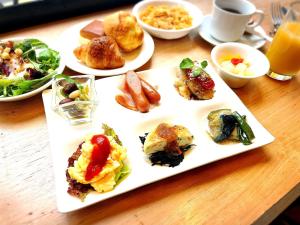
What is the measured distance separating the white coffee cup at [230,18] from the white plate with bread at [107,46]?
1.39ft

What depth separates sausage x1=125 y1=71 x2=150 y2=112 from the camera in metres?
1.22

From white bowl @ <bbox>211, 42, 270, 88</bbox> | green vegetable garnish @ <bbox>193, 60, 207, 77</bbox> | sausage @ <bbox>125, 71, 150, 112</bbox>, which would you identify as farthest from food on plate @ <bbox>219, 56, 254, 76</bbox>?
sausage @ <bbox>125, 71, 150, 112</bbox>

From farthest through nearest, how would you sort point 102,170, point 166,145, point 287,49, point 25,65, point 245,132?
1. point 287,49
2. point 25,65
3. point 245,132
4. point 166,145
5. point 102,170

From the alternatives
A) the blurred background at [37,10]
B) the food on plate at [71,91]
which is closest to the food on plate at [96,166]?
the food on plate at [71,91]

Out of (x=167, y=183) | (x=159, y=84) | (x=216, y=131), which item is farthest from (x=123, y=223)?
(x=159, y=84)

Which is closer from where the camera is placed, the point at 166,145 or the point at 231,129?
the point at 166,145

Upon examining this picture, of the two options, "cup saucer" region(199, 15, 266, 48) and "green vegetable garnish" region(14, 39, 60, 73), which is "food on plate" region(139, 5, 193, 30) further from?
"green vegetable garnish" region(14, 39, 60, 73)

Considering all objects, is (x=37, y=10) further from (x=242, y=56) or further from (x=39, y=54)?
(x=242, y=56)

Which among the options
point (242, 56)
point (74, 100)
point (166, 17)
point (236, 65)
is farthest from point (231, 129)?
point (166, 17)

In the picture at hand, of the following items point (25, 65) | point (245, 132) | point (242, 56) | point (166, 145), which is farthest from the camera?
point (242, 56)

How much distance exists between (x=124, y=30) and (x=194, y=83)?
1.66 ft

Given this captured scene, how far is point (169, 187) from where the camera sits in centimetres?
100

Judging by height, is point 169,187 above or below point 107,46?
below

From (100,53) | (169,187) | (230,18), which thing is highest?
(230,18)
